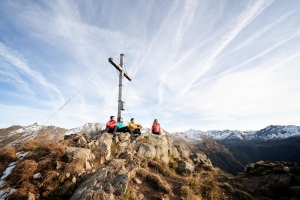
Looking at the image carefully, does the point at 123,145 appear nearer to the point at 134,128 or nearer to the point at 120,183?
the point at 134,128

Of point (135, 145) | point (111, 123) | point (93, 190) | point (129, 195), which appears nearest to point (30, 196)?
point (93, 190)

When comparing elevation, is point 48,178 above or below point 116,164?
below

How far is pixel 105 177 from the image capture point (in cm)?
842

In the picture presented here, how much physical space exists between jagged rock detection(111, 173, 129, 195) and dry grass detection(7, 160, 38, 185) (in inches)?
162

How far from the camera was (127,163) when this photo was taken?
431 inches

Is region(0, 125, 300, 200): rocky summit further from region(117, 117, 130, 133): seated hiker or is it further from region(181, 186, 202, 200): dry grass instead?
region(117, 117, 130, 133): seated hiker

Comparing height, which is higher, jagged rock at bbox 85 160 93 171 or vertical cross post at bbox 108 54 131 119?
vertical cross post at bbox 108 54 131 119

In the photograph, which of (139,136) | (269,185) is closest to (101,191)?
(139,136)

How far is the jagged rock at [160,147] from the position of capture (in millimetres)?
14667

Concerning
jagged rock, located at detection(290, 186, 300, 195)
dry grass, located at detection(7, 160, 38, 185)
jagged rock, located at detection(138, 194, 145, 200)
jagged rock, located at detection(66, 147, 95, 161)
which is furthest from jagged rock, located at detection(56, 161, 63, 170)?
jagged rock, located at detection(290, 186, 300, 195)

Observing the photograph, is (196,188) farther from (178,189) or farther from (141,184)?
(141,184)

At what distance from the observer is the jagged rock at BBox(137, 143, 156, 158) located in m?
13.5

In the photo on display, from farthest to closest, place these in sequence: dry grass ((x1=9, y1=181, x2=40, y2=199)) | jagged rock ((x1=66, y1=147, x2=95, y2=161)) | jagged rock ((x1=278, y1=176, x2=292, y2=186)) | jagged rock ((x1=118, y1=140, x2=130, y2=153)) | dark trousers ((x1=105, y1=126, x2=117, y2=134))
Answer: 1. dark trousers ((x1=105, y1=126, x2=117, y2=134))
2. jagged rock ((x1=118, y1=140, x2=130, y2=153))
3. jagged rock ((x1=278, y1=176, x2=292, y2=186))
4. jagged rock ((x1=66, y1=147, x2=95, y2=161))
5. dry grass ((x1=9, y1=181, x2=40, y2=199))

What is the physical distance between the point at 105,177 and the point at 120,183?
0.99 meters
